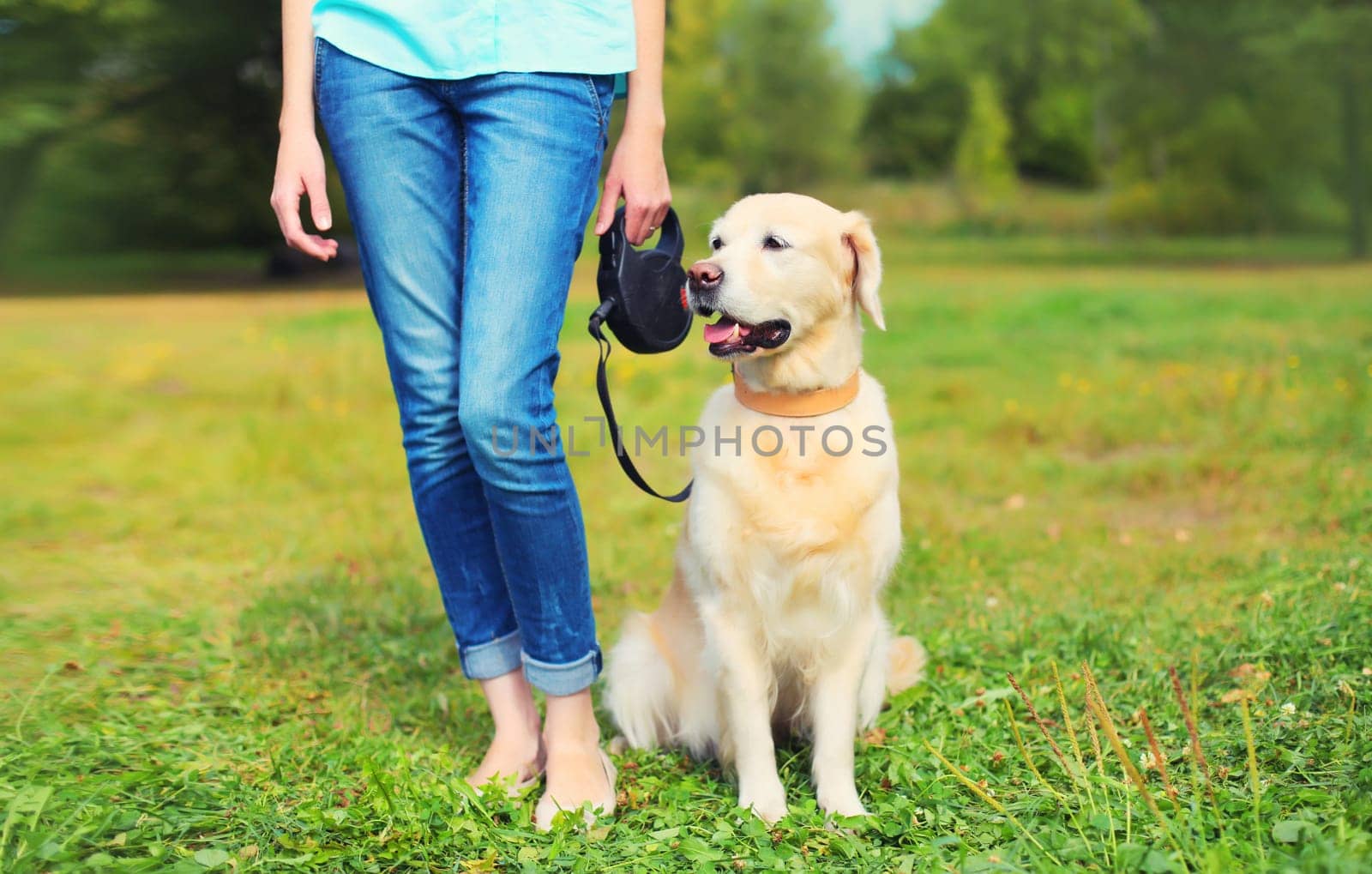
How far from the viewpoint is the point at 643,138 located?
2.13 metres

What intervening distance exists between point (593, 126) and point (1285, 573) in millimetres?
2303

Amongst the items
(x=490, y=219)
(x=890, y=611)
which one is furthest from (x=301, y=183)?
(x=890, y=611)

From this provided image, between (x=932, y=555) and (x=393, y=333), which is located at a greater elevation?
(x=393, y=333)

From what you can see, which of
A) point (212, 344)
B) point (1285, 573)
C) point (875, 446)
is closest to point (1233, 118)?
point (212, 344)

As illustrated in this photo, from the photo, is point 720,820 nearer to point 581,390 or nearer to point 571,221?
point 571,221

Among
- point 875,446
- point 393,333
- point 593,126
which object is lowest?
point 875,446

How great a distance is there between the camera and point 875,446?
226 centimetres

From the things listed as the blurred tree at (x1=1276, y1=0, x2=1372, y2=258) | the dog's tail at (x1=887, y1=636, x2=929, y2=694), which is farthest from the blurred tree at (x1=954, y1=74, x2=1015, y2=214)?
the dog's tail at (x1=887, y1=636, x2=929, y2=694)

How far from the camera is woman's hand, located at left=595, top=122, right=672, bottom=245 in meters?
2.14

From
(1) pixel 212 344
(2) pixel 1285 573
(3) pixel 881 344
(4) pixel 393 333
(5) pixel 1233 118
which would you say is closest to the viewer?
(4) pixel 393 333

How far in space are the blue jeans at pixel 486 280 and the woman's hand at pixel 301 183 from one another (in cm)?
5

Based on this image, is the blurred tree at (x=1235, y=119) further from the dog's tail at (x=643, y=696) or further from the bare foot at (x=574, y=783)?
the bare foot at (x=574, y=783)

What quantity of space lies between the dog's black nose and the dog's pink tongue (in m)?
0.07

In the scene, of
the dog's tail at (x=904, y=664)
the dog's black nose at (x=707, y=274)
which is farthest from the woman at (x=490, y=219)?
the dog's tail at (x=904, y=664)
